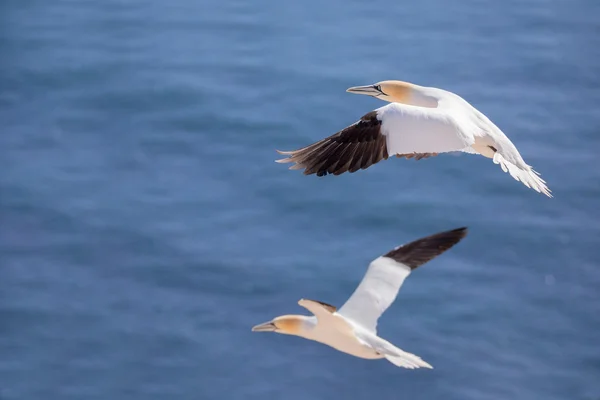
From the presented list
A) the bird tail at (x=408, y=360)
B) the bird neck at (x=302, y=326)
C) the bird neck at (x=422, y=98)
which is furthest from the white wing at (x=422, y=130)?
the bird tail at (x=408, y=360)

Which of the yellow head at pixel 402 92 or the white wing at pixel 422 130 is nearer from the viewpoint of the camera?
the white wing at pixel 422 130

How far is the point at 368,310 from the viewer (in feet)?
34.0

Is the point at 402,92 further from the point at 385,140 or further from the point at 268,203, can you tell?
the point at 268,203

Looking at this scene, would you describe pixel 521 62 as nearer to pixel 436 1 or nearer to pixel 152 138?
pixel 436 1

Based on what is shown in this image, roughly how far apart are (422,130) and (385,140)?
0.34 meters

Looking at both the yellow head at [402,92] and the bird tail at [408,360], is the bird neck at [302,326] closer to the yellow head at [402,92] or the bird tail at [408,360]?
the bird tail at [408,360]

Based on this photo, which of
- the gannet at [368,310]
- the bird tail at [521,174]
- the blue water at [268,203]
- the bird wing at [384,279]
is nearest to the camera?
the gannet at [368,310]

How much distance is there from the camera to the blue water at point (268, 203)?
66.9ft

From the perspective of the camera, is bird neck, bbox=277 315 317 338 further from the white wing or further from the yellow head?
the yellow head

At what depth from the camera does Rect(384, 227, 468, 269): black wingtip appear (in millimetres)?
10031

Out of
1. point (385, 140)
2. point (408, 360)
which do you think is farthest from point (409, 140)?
point (408, 360)

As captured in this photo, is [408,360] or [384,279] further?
A: [384,279]

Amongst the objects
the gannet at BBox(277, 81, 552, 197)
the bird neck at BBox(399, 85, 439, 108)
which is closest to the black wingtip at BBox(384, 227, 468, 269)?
the gannet at BBox(277, 81, 552, 197)

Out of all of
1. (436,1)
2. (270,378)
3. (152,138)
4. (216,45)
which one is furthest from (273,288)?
(436,1)
